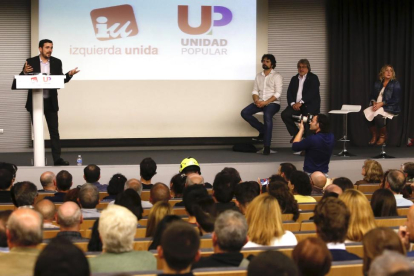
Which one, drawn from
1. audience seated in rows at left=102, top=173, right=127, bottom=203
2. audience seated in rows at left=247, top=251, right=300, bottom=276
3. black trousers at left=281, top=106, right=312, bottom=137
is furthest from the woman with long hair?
audience seated in rows at left=247, top=251, right=300, bottom=276

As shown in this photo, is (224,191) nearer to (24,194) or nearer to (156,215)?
(156,215)

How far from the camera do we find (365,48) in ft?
34.4

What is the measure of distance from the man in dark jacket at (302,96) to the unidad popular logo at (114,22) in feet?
8.30

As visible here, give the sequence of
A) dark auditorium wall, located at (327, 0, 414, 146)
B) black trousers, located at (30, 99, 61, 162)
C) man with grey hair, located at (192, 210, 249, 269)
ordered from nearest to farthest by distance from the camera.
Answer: man with grey hair, located at (192, 210, 249, 269) < black trousers, located at (30, 99, 61, 162) < dark auditorium wall, located at (327, 0, 414, 146)

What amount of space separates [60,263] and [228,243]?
1007mm

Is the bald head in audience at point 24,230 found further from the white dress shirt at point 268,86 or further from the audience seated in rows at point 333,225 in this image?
the white dress shirt at point 268,86

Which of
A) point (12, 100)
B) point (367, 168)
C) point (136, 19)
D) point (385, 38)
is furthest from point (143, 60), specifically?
point (367, 168)

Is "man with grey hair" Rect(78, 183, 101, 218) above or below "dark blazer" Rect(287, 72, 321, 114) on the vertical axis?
below

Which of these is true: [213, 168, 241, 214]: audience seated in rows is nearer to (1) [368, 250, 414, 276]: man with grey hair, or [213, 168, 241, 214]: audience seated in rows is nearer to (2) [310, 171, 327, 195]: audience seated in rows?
(2) [310, 171, 327, 195]: audience seated in rows

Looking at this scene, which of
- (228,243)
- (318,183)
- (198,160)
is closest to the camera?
(228,243)

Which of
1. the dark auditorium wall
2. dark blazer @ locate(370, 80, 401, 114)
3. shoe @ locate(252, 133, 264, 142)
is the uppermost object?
the dark auditorium wall

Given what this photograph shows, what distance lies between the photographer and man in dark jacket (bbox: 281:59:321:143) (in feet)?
31.2

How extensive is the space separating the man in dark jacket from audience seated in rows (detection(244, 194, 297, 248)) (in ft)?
19.7

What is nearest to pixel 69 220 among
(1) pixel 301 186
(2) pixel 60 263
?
(2) pixel 60 263
